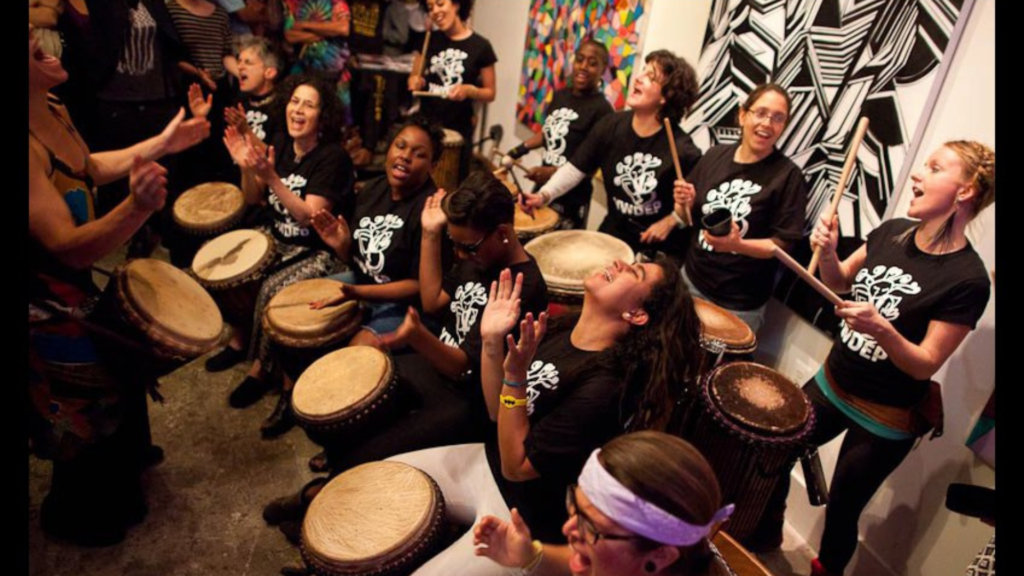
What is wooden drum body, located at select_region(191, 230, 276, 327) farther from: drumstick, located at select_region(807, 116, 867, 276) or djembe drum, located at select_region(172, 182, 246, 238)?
drumstick, located at select_region(807, 116, 867, 276)

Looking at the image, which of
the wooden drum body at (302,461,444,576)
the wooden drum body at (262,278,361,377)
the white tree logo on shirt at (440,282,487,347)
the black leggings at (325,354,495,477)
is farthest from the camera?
the wooden drum body at (262,278,361,377)

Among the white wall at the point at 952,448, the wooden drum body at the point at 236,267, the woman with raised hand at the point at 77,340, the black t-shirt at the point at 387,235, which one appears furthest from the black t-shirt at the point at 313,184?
the white wall at the point at 952,448

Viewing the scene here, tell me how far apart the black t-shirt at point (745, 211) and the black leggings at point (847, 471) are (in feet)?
1.79

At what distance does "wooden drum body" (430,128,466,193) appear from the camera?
5.05 meters

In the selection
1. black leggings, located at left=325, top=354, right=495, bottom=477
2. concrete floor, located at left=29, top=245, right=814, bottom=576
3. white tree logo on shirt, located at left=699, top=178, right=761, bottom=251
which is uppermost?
white tree logo on shirt, located at left=699, top=178, right=761, bottom=251

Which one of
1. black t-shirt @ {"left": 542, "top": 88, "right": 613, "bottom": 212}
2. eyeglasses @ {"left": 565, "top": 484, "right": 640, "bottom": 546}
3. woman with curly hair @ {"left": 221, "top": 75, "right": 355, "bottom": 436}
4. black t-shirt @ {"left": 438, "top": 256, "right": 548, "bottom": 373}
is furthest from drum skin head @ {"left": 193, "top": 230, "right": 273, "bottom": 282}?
eyeglasses @ {"left": 565, "top": 484, "right": 640, "bottom": 546}

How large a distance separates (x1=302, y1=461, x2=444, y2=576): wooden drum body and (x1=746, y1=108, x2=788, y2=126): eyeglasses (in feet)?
6.53

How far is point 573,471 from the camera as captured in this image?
1.93 metres

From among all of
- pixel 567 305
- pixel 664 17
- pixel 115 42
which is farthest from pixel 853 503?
pixel 115 42

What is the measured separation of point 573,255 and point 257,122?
6.77ft

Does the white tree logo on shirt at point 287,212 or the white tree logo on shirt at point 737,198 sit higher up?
the white tree logo on shirt at point 737,198

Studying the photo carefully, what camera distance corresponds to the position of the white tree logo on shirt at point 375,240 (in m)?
3.02

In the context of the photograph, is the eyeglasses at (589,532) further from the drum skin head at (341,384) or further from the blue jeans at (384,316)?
the blue jeans at (384,316)

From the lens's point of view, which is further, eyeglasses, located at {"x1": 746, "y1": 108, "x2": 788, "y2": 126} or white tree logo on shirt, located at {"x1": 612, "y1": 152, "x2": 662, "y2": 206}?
white tree logo on shirt, located at {"x1": 612, "y1": 152, "x2": 662, "y2": 206}
